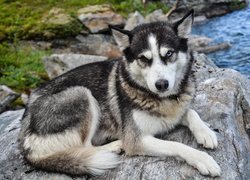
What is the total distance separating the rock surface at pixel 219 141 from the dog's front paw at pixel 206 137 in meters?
0.08

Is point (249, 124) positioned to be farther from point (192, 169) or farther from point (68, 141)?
point (68, 141)

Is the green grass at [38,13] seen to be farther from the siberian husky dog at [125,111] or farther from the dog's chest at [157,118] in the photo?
the dog's chest at [157,118]

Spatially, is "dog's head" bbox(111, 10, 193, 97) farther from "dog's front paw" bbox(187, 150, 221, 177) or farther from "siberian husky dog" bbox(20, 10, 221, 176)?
"dog's front paw" bbox(187, 150, 221, 177)

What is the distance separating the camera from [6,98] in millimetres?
8344

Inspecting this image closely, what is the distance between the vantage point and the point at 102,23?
539 inches

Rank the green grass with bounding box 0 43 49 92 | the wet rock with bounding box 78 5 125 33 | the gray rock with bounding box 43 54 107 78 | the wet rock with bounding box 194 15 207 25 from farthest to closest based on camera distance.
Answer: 1. the wet rock with bounding box 194 15 207 25
2. the wet rock with bounding box 78 5 125 33
3. the green grass with bounding box 0 43 49 92
4. the gray rock with bounding box 43 54 107 78

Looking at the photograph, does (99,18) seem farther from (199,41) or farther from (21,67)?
(199,41)

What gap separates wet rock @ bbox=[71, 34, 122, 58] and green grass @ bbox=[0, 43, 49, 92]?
1.14 m

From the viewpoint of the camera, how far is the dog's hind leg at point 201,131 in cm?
429

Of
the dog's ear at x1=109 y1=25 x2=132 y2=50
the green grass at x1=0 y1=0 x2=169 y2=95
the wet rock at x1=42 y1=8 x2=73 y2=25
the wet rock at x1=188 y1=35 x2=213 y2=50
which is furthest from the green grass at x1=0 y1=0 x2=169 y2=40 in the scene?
the dog's ear at x1=109 y1=25 x2=132 y2=50

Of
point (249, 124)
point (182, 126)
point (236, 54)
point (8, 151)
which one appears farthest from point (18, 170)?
point (236, 54)

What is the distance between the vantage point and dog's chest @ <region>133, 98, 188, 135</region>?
442 centimetres

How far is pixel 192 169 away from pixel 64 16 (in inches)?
448

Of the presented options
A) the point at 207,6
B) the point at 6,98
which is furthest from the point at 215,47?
the point at 207,6
